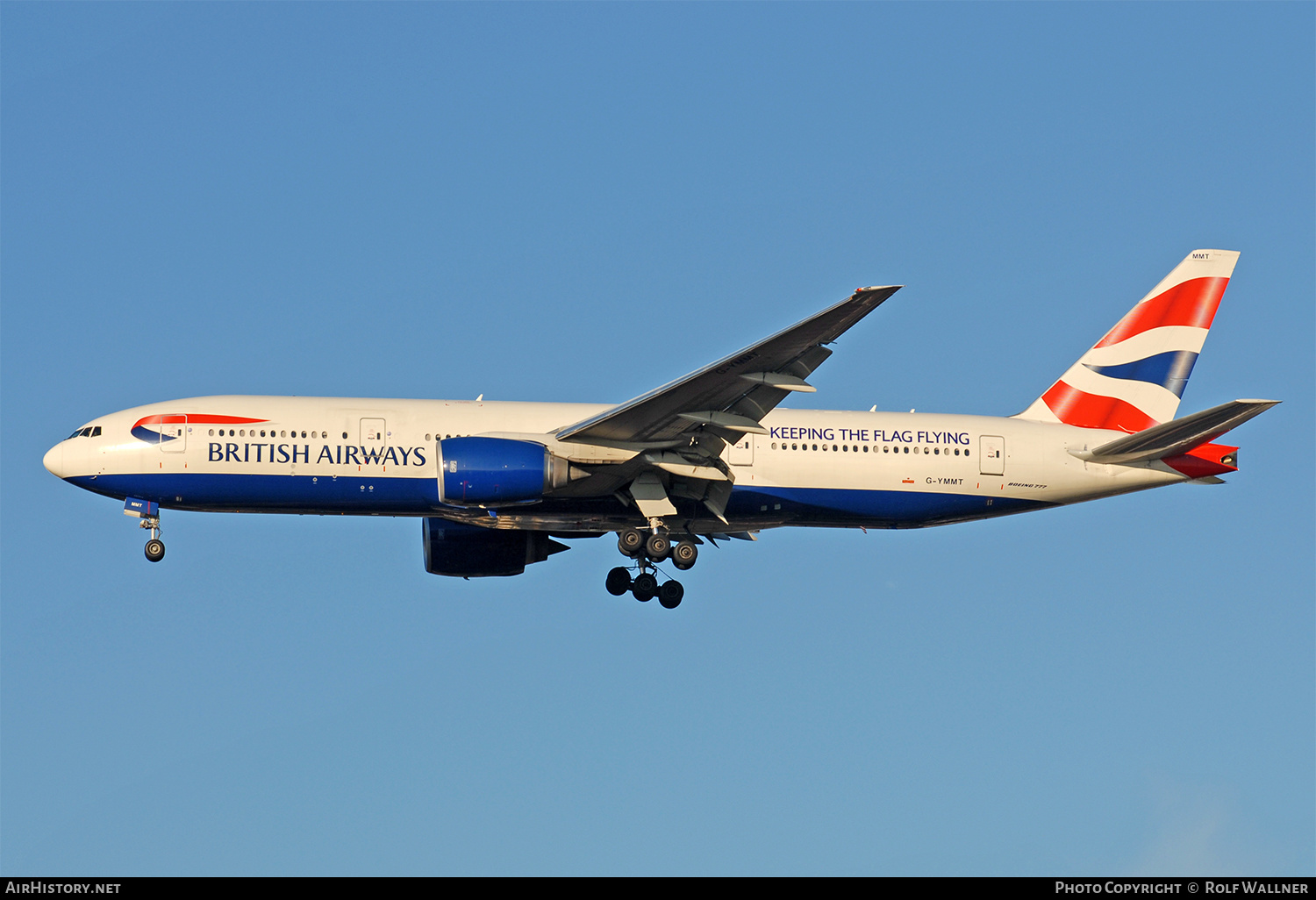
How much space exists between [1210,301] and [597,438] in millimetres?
16806

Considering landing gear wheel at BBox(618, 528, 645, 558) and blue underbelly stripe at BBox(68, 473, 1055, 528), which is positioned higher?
blue underbelly stripe at BBox(68, 473, 1055, 528)

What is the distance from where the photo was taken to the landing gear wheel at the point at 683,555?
35094 millimetres

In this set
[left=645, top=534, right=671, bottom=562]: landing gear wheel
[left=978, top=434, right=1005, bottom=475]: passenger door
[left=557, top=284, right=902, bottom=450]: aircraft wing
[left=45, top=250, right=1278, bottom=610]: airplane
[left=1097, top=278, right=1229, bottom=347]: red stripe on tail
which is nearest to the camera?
[left=557, top=284, right=902, bottom=450]: aircraft wing

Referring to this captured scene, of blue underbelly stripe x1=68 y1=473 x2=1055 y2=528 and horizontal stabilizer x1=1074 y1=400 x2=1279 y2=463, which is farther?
blue underbelly stripe x1=68 y1=473 x2=1055 y2=528

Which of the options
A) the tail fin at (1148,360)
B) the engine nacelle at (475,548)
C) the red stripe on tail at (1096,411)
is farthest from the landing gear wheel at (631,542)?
the red stripe on tail at (1096,411)

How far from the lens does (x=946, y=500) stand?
35.6 metres

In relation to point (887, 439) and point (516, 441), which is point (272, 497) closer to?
point (516, 441)

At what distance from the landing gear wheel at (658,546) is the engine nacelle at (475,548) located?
461 centimetres

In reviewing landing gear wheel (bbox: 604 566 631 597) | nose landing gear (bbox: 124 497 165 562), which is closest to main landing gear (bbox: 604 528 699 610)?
landing gear wheel (bbox: 604 566 631 597)

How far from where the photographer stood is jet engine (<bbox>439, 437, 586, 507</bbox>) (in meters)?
31.6

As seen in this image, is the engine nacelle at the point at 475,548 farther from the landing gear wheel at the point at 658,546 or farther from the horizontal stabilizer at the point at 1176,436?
the horizontal stabilizer at the point at 1176,436

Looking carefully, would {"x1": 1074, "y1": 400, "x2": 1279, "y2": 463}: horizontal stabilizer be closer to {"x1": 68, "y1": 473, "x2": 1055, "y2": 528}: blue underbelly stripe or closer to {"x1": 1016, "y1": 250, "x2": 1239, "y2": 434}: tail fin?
{"x1": 1016, "y1": 250, "x2": 1239, "y2": 434}: tail fin

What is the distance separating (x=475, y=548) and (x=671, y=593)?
508 centimetres
